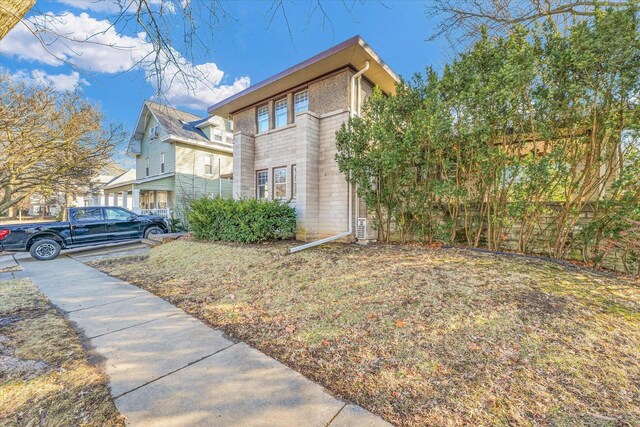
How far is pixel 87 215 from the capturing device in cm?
897

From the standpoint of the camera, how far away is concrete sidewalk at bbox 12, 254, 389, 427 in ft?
5.94

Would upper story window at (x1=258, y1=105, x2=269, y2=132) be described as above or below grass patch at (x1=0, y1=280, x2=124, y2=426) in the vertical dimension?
above

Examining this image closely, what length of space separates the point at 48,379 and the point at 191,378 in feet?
3.84

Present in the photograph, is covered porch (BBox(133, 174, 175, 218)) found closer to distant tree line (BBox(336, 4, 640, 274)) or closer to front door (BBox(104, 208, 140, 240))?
front door (BBox(104, 208, 140, 240))

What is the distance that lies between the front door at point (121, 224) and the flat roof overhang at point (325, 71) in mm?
5784

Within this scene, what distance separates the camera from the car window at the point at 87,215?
875 centimetres

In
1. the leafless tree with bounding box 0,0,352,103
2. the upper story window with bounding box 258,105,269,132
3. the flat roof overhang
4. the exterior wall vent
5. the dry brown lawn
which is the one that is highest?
the flat roof overhang

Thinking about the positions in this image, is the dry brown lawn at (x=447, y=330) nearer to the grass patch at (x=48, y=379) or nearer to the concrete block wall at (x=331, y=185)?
the grass patch at (x=48, y=379)

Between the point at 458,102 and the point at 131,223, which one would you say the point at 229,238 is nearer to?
the point at 131,223

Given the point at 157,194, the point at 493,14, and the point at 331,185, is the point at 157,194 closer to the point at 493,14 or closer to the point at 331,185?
the point at 331,185

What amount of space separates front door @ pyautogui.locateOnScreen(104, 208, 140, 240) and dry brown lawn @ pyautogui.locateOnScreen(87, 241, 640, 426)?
18.3 ft

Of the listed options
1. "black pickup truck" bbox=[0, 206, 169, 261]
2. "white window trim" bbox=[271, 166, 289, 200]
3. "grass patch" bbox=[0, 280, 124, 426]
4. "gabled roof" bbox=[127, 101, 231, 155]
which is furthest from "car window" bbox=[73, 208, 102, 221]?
"gabled roof" bbox=[127, 101, 231, 155]

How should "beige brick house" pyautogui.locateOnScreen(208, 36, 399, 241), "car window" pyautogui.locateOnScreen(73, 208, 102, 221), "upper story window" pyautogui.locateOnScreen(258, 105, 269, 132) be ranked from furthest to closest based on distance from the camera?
"upper story window" pyautogui.locateOnScreen(258, 105, 269, 132) < "car window" pyautogui.locateOnScreen(73, 208, 102, 221) < "beige brick house" pyautogui.locateOnScreen(208, 36, 399, 241)

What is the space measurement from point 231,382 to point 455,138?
591cm
